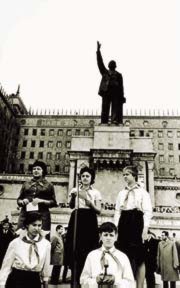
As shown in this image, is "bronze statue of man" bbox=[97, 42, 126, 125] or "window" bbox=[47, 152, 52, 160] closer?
"bronze statue of man" bbox=[97, 42, 126, 125]

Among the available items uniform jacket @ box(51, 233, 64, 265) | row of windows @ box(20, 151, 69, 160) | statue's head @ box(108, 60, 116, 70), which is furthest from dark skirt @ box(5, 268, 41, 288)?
row of windows @ box(20, 151, 69, 160)

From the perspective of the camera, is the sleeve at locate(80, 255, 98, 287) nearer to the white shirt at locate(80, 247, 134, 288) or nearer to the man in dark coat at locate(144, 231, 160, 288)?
the white shirt at locate(80, 247, 134, 288)

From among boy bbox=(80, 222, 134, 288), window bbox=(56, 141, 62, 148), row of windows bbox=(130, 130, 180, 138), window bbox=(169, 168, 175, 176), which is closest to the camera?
boy bbox=(80, 222, 134, 288)

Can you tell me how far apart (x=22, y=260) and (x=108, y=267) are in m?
1.33

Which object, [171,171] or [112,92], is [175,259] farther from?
[171,171]

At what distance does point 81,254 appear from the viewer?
7141mm

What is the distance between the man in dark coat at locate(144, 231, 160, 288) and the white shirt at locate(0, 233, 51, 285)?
205 inches

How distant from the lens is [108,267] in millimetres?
5414

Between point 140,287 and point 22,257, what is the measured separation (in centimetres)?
296

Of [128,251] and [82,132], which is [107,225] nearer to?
[128,251]

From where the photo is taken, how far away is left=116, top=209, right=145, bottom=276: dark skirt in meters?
7.05

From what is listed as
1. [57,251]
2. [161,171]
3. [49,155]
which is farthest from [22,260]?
[49,155]

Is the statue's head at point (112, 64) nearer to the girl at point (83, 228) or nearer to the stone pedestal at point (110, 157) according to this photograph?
the stone pedestal at point (110, 157)

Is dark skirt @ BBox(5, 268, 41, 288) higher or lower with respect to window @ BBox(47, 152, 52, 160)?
lower
